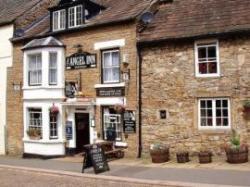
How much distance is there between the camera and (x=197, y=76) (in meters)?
17.9

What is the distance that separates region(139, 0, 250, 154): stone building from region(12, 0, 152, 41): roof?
3.60 feet

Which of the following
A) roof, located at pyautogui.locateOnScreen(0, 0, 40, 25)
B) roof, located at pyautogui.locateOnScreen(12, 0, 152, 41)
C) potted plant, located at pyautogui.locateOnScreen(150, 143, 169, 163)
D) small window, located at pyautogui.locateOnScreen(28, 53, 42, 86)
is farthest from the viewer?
roof, located at pyautogui.locateOnScreen(0, 0, 40, 25)

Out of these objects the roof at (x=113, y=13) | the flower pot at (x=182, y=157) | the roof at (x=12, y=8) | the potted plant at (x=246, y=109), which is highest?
the roof at (x=12, y=8)

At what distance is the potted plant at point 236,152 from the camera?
1600cm

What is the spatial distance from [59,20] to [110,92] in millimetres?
5416

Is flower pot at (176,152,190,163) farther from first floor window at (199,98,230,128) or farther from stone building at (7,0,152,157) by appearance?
stone building at (7,0,152,157)

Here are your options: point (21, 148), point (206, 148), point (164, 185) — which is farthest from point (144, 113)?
point (21, 148)

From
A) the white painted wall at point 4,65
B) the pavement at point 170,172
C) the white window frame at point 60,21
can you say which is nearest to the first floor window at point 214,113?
the pavement at point 170,172

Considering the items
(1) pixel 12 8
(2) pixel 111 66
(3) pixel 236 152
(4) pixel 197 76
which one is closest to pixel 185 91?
(4) pixel 197 76

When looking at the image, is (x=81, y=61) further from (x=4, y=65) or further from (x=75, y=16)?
(x=4, y=65)

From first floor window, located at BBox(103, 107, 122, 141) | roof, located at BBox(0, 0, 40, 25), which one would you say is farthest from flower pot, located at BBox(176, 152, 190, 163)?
roof, located at BBox(0, 0, 40, 25)

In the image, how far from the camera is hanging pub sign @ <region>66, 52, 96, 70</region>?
68.2 feet

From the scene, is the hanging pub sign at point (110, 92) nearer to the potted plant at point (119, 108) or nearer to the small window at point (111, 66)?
the small window at point (111, 66)

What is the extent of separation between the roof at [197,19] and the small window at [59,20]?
4.96 meters
